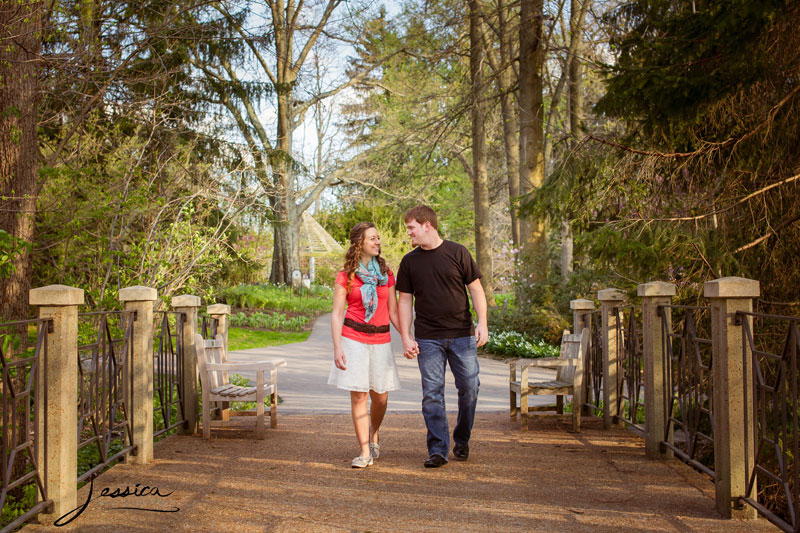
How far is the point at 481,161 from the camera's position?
74.7 feet

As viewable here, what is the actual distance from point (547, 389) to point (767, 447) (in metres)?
2.02

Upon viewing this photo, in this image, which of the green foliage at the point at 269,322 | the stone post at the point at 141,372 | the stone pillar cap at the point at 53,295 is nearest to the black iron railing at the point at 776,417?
the stone pillar cap at the point at 53,295

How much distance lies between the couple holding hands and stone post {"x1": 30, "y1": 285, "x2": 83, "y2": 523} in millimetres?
1928

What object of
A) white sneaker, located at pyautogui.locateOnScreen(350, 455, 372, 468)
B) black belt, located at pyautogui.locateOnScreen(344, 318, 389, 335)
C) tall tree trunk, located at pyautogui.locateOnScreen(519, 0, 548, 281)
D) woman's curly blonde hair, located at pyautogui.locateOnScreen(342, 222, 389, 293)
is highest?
tall tree trunk, located at pyautogui.locateOnScreen(519, 0, 548, 281)

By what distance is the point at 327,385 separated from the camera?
1145cm

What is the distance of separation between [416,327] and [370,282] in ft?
1.67

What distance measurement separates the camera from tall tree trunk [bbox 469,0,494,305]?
18.4 meters

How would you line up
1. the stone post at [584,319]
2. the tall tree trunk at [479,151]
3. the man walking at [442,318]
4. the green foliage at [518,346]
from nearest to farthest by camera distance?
the man walking at [442,318] < the stone post at [584,319] < the green foliage at [518,346] < the tall tree trunk at [479,151]

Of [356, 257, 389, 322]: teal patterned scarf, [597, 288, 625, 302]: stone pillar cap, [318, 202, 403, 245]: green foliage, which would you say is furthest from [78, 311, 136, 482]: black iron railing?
[318, 202, 403, 245]: green foliage

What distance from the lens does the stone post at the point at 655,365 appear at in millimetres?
5945

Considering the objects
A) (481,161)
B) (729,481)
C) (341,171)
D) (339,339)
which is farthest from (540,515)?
(341,171)

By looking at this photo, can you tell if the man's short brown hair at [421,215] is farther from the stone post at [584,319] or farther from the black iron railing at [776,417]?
the stone post at [584,319]

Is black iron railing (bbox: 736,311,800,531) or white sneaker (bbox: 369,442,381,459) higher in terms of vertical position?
black iron railing (bbox: 736,311,800,531)

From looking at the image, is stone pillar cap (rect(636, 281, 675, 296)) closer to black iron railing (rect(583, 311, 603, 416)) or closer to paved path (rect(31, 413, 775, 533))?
paved path (rect(31, 413, 775, 533))
